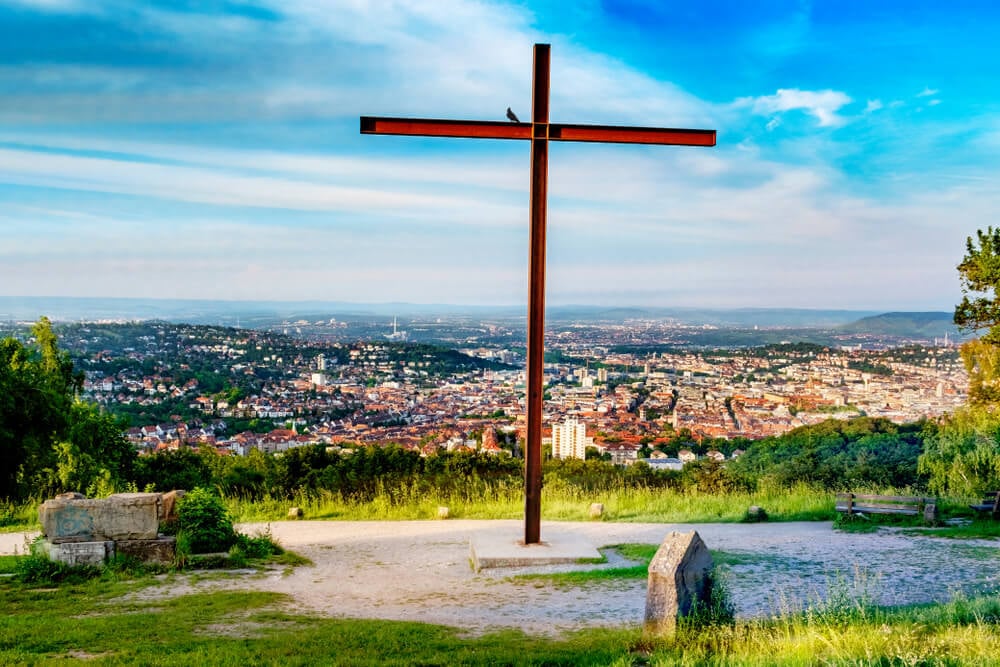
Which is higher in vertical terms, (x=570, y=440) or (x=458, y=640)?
(x=458, y=640)

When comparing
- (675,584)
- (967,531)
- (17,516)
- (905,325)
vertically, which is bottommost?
(17,516)

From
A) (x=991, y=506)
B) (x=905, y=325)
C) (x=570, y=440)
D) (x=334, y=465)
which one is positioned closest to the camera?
(x=991, y=506)

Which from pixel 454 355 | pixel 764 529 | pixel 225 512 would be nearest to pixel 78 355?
pixel 454 355

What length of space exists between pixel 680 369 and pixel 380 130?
17986mm

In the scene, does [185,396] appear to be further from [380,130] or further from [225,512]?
[380,130]

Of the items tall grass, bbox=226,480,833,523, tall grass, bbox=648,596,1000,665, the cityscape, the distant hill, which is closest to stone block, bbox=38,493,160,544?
tall grass, bbox=226,480,833,523

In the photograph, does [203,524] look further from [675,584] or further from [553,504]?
[675,584]

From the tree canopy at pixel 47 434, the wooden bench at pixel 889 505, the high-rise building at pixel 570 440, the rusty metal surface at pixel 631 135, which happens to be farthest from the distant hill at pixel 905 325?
the tree canopy at pixel 47 434

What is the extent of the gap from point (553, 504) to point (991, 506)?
703 cm

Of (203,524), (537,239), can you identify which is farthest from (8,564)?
(537,239)

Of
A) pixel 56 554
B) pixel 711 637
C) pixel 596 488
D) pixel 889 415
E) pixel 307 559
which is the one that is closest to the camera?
pixel 711 637

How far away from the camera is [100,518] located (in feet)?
34.5

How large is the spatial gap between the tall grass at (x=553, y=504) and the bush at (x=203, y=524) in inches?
128

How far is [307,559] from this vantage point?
11.2 meters
